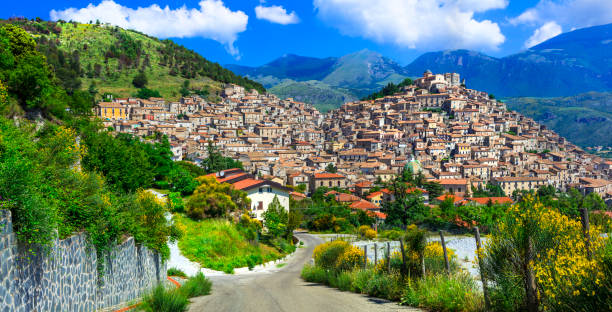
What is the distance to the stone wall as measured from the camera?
5156 mm

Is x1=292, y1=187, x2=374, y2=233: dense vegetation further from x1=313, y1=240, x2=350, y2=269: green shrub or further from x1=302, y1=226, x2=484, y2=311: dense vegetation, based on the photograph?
x1=302, y1=226, x2=484, y2=311: dense vegetation

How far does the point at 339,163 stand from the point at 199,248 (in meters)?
79.5

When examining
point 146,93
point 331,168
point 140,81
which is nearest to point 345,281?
point 331,168

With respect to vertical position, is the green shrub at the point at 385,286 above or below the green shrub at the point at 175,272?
above

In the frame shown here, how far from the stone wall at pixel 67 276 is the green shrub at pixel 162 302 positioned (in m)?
0.85

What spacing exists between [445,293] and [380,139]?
107428 millimetres

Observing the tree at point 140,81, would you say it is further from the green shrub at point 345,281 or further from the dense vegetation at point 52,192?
the green shrub at point 345,281

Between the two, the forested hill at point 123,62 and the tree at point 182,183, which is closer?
the tree at point 182,183

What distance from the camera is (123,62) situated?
132 metres

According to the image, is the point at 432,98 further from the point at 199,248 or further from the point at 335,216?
the point at 199,248

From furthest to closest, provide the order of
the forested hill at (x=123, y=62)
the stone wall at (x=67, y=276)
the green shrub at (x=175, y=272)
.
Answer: the forested hill at (x=123, y=62), the green shrub at (x=175, y=272), the stone wall at (x=67, y=276)

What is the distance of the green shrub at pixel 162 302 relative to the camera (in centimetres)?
879

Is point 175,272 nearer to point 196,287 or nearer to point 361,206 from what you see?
point 196,287

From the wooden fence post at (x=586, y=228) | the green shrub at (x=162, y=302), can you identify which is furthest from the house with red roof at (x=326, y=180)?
the wooden fence post at (x=586, y=228)
